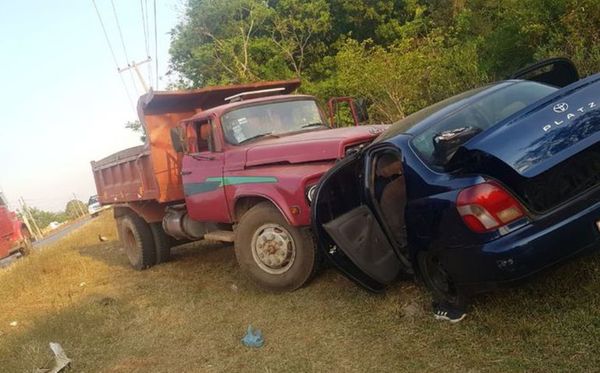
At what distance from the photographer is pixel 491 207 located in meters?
3.28

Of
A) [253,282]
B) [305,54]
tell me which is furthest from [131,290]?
[305,54]

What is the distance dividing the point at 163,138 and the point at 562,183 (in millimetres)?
5845

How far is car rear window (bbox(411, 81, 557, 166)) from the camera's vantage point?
394 cm

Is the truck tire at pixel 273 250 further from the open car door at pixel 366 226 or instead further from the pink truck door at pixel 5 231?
the pink truck door at pixel 5 231

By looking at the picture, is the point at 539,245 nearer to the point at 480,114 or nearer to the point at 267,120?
the point at 480,114

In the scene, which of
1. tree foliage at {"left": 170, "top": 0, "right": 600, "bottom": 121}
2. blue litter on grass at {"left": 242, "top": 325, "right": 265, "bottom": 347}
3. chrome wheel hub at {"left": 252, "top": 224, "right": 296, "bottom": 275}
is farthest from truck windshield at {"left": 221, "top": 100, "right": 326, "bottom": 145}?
tree foliage at {"left": 170, "top": 0, "right": 600, "bottom": 121}

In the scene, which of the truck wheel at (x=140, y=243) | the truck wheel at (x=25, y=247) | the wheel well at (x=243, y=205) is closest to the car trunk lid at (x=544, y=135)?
the wheel well at (x=243, y=205)

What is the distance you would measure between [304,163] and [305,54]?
78.3ft

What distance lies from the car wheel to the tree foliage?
900 cm

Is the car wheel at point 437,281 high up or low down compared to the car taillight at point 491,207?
down

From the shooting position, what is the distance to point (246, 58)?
26.5 metres

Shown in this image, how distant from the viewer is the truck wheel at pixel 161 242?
29.2 feet

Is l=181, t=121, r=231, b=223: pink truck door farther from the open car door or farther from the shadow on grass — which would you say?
the open car door

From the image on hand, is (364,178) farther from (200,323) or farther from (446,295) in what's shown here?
(200,323)
